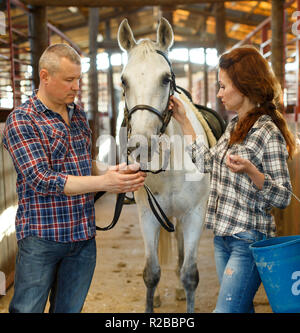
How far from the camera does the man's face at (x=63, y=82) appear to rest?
1.42 metres

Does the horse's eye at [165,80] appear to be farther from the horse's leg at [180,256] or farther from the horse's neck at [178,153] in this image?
the horse's leg at [180,256]

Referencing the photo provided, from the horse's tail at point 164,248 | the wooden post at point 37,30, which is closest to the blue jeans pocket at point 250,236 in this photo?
the horse's tail at point 164,248

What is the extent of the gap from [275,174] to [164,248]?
5.07 ft

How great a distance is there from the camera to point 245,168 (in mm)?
1333

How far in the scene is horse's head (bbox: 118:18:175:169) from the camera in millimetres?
1664

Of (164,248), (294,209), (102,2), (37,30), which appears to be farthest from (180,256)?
(37,30)

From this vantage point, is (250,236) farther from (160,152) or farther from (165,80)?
(165,80)

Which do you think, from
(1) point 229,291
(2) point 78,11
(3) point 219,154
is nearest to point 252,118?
(3) point 219,154

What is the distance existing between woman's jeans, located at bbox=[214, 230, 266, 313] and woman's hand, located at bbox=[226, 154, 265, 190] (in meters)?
0.22

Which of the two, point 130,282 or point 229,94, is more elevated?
point 229,94

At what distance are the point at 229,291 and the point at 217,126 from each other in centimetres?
160

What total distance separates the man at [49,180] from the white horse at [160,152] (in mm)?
318

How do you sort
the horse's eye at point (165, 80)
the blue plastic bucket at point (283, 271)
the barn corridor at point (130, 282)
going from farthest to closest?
the barn corridor at point (130, 282) < the horse's eye at point (165, 80) < the blue plastic bucket at point (283, 271)

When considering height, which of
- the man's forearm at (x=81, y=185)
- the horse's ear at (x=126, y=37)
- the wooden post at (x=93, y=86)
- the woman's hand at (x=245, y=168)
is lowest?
the man's forearm at (x=81, y=185)
